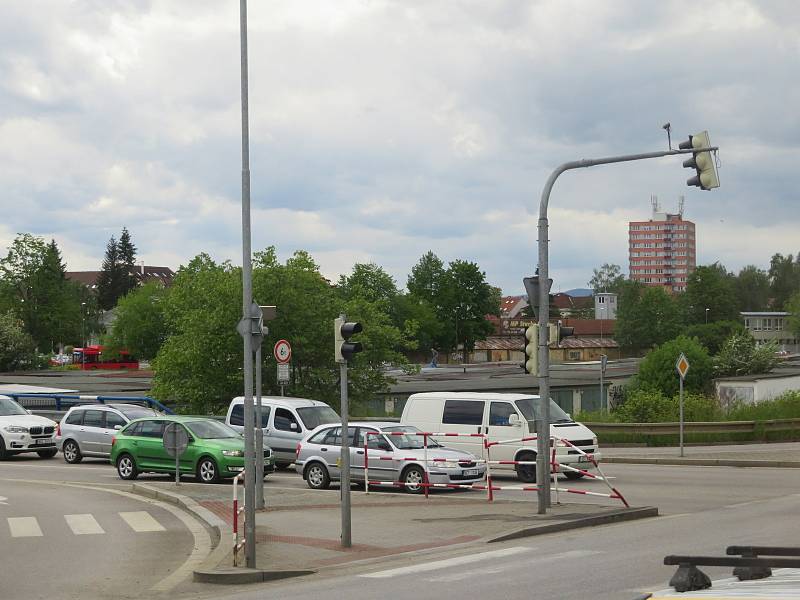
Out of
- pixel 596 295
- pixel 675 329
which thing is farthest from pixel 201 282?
pixel 596 295

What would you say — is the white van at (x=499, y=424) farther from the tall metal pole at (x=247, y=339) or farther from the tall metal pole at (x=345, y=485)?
the tall metal pole at (x=247, y=339)

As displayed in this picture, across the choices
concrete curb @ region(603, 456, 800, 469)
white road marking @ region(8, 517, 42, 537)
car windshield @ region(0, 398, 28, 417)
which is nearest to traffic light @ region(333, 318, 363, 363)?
white road marking @ region(8, 517, 42, 537)

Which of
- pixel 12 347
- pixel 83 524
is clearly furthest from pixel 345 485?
pixel 12 347

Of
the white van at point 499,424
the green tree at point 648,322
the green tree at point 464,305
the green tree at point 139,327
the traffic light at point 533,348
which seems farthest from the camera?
the green tree at point 648,322

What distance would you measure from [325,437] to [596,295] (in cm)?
17388

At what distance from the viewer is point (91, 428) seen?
30.6 m

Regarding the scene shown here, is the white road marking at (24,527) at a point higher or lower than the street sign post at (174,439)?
lower

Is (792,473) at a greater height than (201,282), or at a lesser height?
lesser

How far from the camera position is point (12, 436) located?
32.1 metres

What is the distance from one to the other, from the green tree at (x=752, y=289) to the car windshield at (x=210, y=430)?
158209mm

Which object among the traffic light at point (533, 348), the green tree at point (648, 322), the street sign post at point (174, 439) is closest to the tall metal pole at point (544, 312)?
the traffic light at point (533, 348)

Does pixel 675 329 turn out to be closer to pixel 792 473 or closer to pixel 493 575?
pixel 792 473

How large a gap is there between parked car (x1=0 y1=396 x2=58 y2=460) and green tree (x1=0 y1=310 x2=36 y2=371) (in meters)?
60.0

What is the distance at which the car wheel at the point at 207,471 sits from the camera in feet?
81.8
